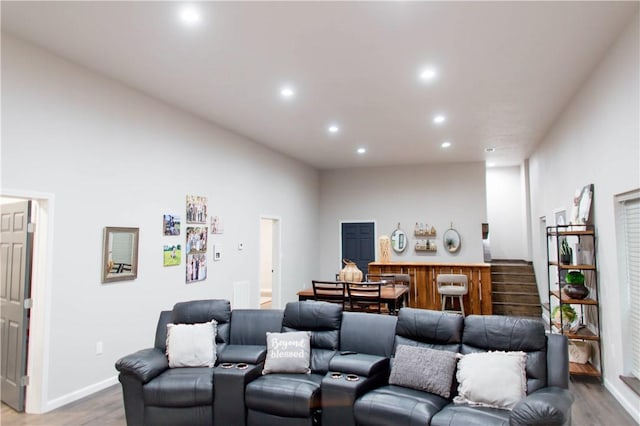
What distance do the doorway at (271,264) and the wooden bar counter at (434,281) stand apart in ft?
6.37

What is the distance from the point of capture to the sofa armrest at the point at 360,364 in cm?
308

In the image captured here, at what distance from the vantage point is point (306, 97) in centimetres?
506

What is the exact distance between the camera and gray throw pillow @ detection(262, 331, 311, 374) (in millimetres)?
3357

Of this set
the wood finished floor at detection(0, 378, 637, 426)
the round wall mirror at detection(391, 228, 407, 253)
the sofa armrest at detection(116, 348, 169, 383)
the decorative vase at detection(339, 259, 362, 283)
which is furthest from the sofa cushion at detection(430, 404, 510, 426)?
the round wall mirror at detection(391, 228, 407, 253)

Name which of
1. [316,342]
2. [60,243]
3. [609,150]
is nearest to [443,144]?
[609,150]

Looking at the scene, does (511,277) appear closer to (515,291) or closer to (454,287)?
(515,291)

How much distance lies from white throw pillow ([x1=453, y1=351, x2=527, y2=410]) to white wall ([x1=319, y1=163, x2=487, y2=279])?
22.3ft

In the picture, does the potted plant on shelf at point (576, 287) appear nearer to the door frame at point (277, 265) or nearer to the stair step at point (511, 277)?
the stair step at point (511, 277)

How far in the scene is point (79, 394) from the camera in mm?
3955

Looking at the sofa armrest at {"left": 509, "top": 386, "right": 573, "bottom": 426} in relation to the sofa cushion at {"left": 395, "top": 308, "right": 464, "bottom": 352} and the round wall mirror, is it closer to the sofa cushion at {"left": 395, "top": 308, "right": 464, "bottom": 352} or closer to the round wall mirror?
the sofa cushion at {"left": 395, "top": 308, "right": 464, "bottom": 352}

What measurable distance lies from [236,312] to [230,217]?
2.80 m

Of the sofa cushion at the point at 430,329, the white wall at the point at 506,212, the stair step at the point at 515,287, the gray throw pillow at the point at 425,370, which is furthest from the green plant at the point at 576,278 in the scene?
the white wall at the point at 506,212

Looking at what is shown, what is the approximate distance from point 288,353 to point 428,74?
3247 mm

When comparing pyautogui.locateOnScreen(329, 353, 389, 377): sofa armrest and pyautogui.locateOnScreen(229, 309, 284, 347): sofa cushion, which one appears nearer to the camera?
pyautogui.locateOnScreen(329, 353, 389, 377): sofa armrest
